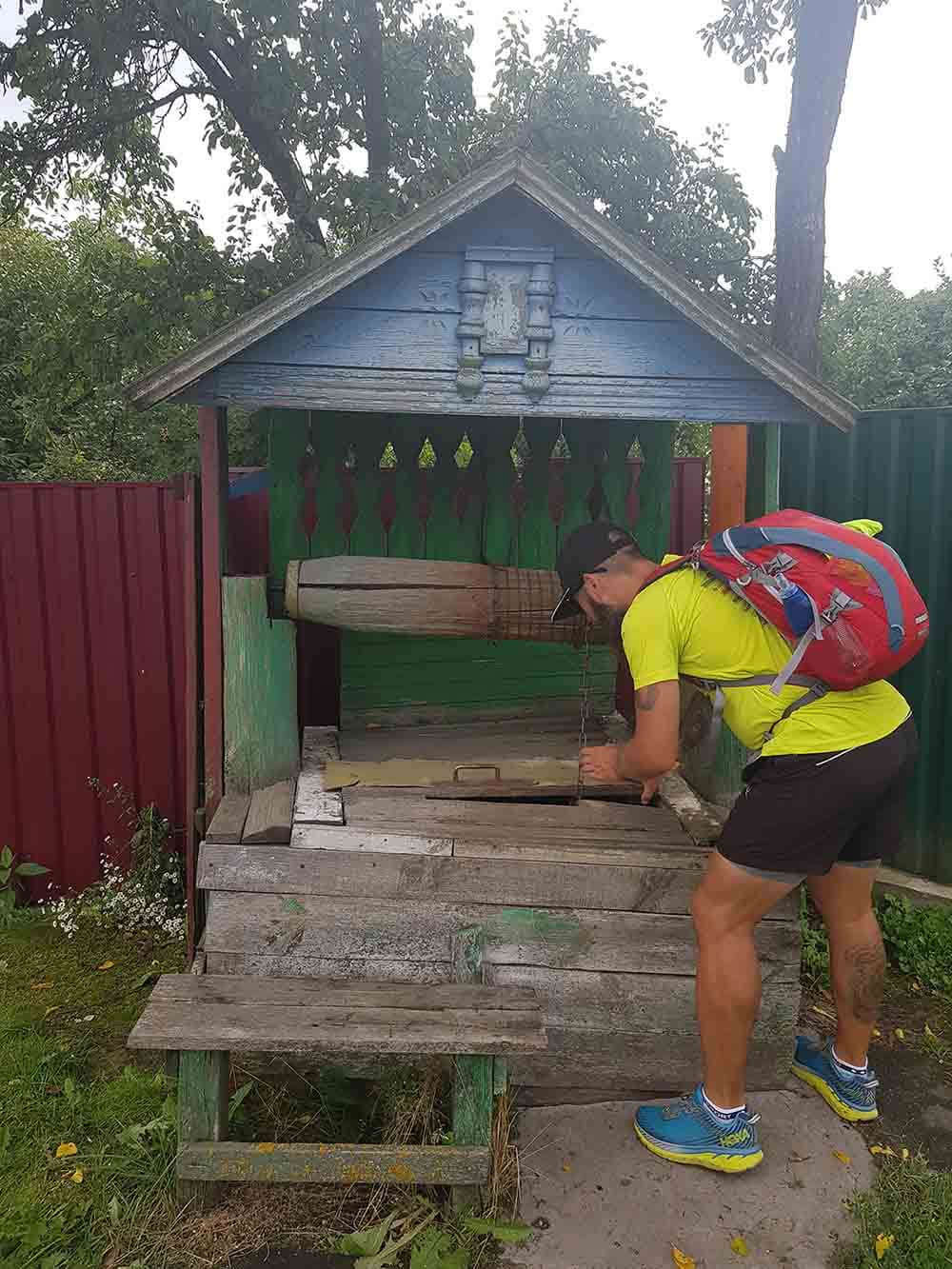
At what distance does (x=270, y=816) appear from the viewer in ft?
11.1

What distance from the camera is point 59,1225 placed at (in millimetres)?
2893

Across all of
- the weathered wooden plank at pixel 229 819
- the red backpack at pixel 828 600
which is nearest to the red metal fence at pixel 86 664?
the weathered wooden plank at pixel 229 819

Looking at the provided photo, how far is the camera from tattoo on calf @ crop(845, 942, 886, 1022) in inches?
128

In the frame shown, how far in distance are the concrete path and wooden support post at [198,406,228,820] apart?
178cm

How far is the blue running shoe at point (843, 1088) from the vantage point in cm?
338

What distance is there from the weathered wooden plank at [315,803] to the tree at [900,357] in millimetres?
7381

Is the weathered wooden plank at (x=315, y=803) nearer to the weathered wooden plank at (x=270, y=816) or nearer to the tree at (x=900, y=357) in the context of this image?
the weathered wooden plank at (x=270, y=816)

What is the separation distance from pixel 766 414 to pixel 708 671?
1.18 m

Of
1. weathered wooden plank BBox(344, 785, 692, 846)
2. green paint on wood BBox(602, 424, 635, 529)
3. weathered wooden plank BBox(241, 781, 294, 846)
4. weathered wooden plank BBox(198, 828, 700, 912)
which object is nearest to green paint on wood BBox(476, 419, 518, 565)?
green paint on wood BBox(602, 424, 635, 529)

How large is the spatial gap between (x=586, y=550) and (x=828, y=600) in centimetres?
78

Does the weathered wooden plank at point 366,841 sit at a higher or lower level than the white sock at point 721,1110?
higher

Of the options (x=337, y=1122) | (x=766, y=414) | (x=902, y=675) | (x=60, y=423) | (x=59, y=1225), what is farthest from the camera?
(x=60, y=423)

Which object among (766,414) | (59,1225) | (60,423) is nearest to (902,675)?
(766,414)

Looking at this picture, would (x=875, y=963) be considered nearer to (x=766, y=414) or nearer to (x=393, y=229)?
(x=766, y=414)
